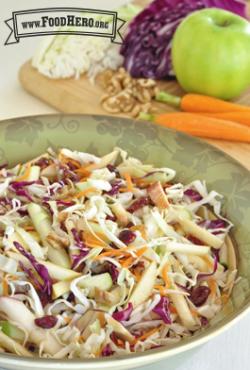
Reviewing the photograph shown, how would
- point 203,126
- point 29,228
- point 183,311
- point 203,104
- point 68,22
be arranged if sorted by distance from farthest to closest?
point 68,22 < point 203,104 < point 203,126 < point 29,228 < point 183,311

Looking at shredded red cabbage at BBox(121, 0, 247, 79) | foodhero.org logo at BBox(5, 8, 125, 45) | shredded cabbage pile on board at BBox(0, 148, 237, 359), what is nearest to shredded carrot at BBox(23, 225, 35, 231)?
shredded cabbage pile on board at BBox(0, 148, 237, 359)

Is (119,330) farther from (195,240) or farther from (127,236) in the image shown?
(195,240)

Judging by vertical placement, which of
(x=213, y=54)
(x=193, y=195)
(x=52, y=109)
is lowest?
(x=52, y=109)

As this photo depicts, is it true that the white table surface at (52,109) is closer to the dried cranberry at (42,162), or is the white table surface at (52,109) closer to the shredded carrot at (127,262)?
the shredded carrot at (127,262)

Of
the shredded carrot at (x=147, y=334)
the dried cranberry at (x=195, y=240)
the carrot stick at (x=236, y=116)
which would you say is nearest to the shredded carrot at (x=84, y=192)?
the dried cranberry at (x=195, y=240)

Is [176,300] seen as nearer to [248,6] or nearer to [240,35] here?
[240,35]

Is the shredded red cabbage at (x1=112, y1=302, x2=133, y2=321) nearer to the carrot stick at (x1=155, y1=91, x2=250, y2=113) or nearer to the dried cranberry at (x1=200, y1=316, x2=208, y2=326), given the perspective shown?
the dried cranberry at (x1=200, y1=316, x2=208, y2=326)

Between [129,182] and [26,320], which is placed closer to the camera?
[26,320]

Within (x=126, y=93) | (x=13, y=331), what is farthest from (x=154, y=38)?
(x=13, y=331)
